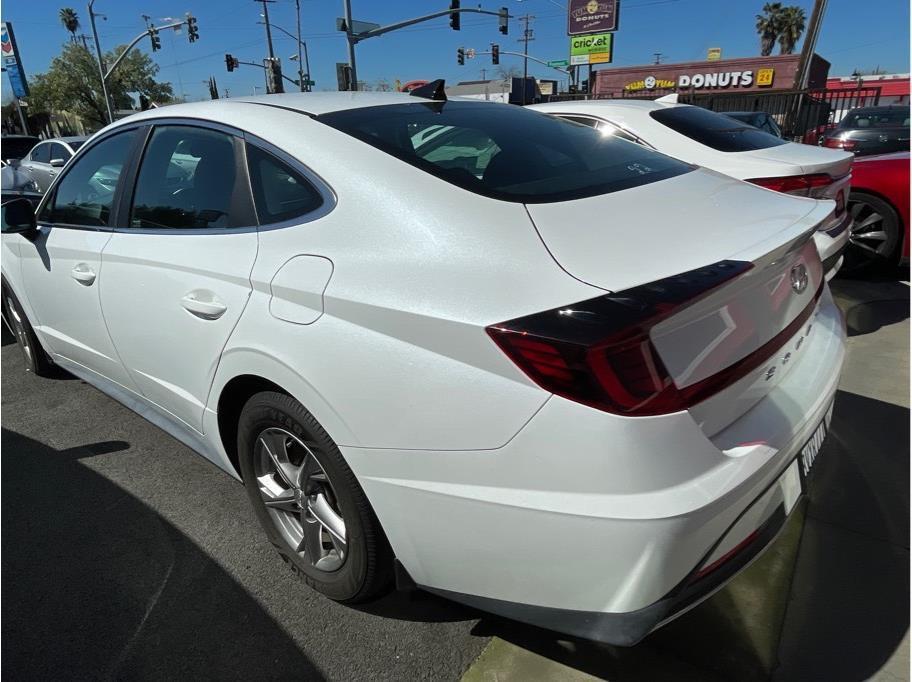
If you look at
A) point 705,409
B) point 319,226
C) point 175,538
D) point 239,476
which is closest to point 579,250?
point 705,409

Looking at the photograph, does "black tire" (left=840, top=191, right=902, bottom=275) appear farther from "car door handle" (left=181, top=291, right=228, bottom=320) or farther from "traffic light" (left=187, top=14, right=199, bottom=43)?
"traffic light" (left=187, top=14, right=199, bottom=43)

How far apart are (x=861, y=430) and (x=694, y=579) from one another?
2.17 meters

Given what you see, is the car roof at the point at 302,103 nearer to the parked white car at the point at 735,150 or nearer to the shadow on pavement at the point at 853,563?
the parked white car at the point at 735,150

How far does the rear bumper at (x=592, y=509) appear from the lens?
128 centimetres

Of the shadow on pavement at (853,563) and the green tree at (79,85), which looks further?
the green tree at (79,85)

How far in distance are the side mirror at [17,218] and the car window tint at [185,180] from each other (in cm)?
96

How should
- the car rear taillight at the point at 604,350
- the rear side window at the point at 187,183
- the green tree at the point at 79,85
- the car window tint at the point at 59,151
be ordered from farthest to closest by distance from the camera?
1. the green tree at the point at 79,85
2. the car window tint at the point at 59,151
3. the rear side window at the point at 187,183
4. the car rear taillight at the point at 604,350

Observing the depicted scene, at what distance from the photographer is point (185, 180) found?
2.35m

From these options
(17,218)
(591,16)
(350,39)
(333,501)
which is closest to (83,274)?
(17,218)

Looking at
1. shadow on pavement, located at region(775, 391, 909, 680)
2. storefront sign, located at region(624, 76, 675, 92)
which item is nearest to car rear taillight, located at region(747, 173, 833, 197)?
shadow on pavement, located at region(775, 391, 909, 680)

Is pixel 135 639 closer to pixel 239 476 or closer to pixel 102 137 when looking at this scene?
pixel 239 476

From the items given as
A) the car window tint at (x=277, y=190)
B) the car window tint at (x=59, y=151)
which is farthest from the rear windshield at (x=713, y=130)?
the car window tint at (x=59, y=151)

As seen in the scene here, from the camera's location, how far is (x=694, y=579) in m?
1.42

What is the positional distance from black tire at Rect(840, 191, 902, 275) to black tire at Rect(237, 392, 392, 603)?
538 cm
